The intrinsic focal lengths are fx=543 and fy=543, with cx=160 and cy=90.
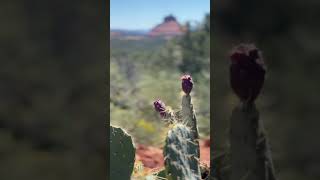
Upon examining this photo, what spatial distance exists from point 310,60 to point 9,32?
56.6 inches

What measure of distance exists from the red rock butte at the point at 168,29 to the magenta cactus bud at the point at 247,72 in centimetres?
326

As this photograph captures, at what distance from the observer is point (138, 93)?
5027 millimetres

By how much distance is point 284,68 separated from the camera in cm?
271

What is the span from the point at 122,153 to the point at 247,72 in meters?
0.69

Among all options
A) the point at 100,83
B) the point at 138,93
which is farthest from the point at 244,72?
the point at 138,93

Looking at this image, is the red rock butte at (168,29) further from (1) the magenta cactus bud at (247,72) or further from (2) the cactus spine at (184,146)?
(1) the magenta cactus bud at (247,72)

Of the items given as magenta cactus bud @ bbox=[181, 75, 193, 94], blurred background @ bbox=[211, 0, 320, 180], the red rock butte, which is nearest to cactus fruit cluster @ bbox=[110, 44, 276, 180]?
magenta cactus bud @ bbox=[181, 75, 193, 94]

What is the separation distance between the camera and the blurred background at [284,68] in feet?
8.29

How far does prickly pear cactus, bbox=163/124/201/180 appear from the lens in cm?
203

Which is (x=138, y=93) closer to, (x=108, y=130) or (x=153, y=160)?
(x=153, y=160)

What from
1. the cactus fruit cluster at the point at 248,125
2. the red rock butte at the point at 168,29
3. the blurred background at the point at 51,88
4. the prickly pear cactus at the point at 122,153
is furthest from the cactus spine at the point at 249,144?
the red rock butte at the point at 168,29

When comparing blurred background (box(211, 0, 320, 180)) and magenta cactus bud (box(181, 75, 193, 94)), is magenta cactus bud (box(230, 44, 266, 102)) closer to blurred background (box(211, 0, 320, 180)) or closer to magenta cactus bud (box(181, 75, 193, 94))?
magenta cactus bud (box(181, 75, 193, 94))

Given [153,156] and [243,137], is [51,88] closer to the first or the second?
[243,137]

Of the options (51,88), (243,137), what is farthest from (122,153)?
(243,137)
